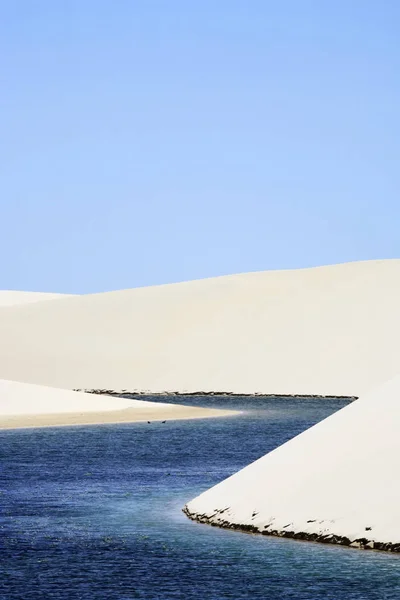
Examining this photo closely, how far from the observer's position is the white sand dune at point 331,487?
26.2 meters

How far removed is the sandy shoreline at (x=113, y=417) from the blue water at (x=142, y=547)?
2385cm

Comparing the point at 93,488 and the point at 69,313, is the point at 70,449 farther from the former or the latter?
the point at 69,313

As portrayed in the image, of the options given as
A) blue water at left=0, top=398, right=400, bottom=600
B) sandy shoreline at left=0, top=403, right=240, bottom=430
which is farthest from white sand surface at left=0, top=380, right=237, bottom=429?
blue water at left=0, top=398, right=400, bottom=600

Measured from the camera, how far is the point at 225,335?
144 metres

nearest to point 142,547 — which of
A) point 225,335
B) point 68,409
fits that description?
point 68,409

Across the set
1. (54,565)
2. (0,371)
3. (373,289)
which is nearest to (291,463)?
(54,565)

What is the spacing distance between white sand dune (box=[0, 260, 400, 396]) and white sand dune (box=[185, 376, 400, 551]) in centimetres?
8972

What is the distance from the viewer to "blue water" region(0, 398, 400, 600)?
72.7 ft

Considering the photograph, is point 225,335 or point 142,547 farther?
point 225,335

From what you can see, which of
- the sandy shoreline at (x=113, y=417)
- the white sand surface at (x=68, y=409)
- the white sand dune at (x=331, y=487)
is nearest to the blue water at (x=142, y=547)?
the white sand dune at (x=331, y=487)

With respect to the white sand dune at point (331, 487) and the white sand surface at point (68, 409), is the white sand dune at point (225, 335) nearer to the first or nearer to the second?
the white sand surface at point (68, 409)

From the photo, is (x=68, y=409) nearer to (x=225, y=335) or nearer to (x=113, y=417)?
(x=113, y=417)

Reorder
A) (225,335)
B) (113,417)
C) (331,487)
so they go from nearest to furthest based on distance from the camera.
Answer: (331,487)
(113,417)
(225,335)

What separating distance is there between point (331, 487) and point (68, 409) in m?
54.3
